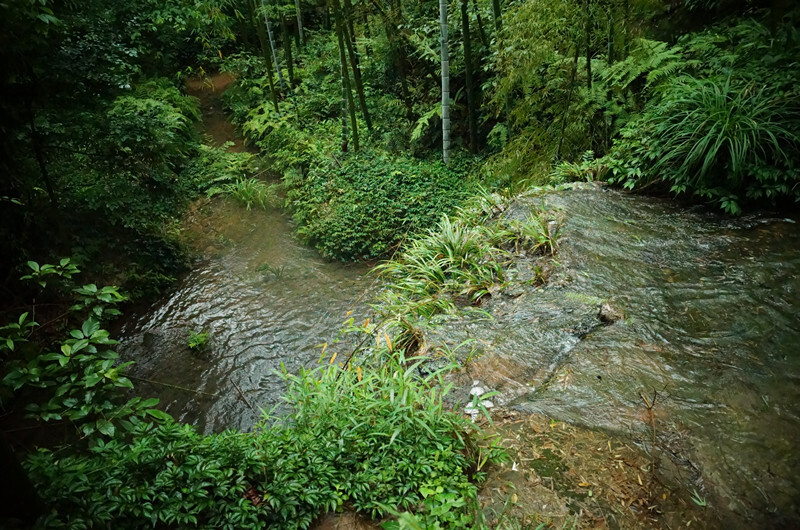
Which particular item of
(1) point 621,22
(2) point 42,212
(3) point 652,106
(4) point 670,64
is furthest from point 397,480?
(1) point 621,22

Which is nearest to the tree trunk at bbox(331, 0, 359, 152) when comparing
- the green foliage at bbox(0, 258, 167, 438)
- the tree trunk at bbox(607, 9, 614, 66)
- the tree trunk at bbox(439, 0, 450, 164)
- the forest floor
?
the tree trunk at bbox(439, 0, 450, 164)

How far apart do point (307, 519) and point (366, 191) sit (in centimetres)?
592

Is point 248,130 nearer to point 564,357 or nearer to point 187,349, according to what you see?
point 187,349

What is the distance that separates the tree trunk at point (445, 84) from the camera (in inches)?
255

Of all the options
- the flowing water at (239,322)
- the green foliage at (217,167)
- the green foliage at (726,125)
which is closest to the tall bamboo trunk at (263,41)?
the green foliage at (217,167)

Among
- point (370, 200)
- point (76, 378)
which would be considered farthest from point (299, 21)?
point (76, 378)

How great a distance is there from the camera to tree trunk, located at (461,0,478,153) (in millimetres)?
6512

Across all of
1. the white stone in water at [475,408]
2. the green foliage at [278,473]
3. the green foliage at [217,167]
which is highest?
the green foliage at [217,167]

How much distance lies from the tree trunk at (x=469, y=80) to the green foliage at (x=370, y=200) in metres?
0.55

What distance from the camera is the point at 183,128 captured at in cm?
A: 882

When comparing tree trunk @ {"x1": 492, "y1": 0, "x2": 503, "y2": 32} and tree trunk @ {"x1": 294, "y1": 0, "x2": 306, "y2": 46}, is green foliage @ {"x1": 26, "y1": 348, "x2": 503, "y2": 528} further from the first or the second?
tree trunk @ {"x1": 294, "y1": 0, "x2": 306, "y2": 46}

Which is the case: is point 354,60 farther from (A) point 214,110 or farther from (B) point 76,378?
(B) point 76,378

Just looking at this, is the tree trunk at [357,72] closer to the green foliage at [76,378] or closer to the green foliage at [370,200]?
the green foliage at [370,200]

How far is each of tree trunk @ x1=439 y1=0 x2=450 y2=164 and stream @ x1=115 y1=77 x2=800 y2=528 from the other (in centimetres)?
296
